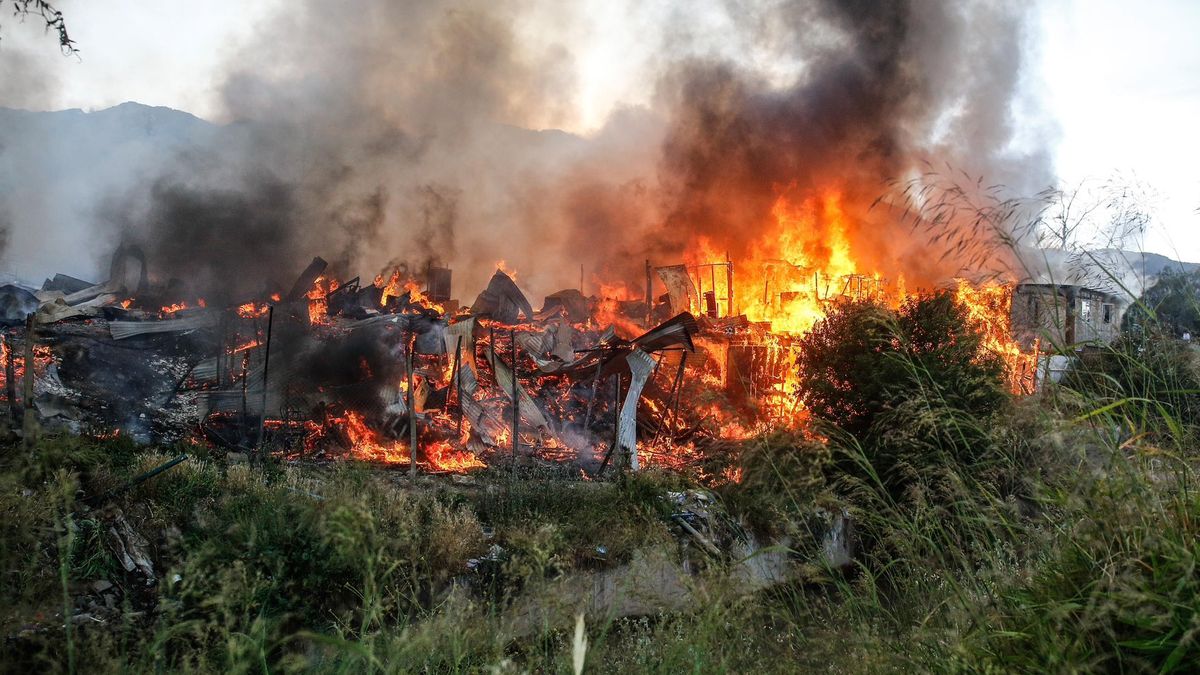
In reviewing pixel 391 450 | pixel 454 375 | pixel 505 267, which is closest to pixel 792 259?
pixel 505 267

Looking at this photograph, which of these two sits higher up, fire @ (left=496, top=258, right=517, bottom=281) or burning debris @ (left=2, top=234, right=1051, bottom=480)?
fire @ (left=496, top=258, right=517, bottom=281)

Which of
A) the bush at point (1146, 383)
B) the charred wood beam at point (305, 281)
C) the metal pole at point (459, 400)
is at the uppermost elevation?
the charred wood beam at point (305, 281)

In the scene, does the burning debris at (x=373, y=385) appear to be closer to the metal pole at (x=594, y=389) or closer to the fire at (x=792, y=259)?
the metal pole at (x=594, y=389)

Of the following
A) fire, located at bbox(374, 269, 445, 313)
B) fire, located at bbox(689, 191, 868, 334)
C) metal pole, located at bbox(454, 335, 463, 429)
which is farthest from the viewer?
fire, located at bbox(689, 191, 868, 334)

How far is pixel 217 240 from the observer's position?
26.8 metres

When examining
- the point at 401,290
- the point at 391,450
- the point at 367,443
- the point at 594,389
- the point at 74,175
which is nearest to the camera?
the point at 391,450

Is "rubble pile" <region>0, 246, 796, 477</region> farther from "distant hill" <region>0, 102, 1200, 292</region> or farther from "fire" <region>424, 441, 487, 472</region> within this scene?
"distant hill" <region>0, 102, 1200, 292</region>

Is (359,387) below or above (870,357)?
below

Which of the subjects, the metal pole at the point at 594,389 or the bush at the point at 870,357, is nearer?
the bush at the point at 870,357

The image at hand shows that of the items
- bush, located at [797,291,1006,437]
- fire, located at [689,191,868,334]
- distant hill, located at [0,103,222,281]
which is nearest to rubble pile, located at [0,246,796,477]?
bush, located at [797,291,1006,437]

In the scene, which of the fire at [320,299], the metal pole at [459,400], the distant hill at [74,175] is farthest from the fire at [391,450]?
the distant hill at [74,175]

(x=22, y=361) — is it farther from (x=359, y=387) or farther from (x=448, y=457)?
(x=448, y=457)

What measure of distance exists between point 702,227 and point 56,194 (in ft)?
133

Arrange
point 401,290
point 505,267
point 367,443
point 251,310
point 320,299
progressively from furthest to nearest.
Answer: point 505,267
point 401,290
point 320,299
point 251,310
point 367,443
